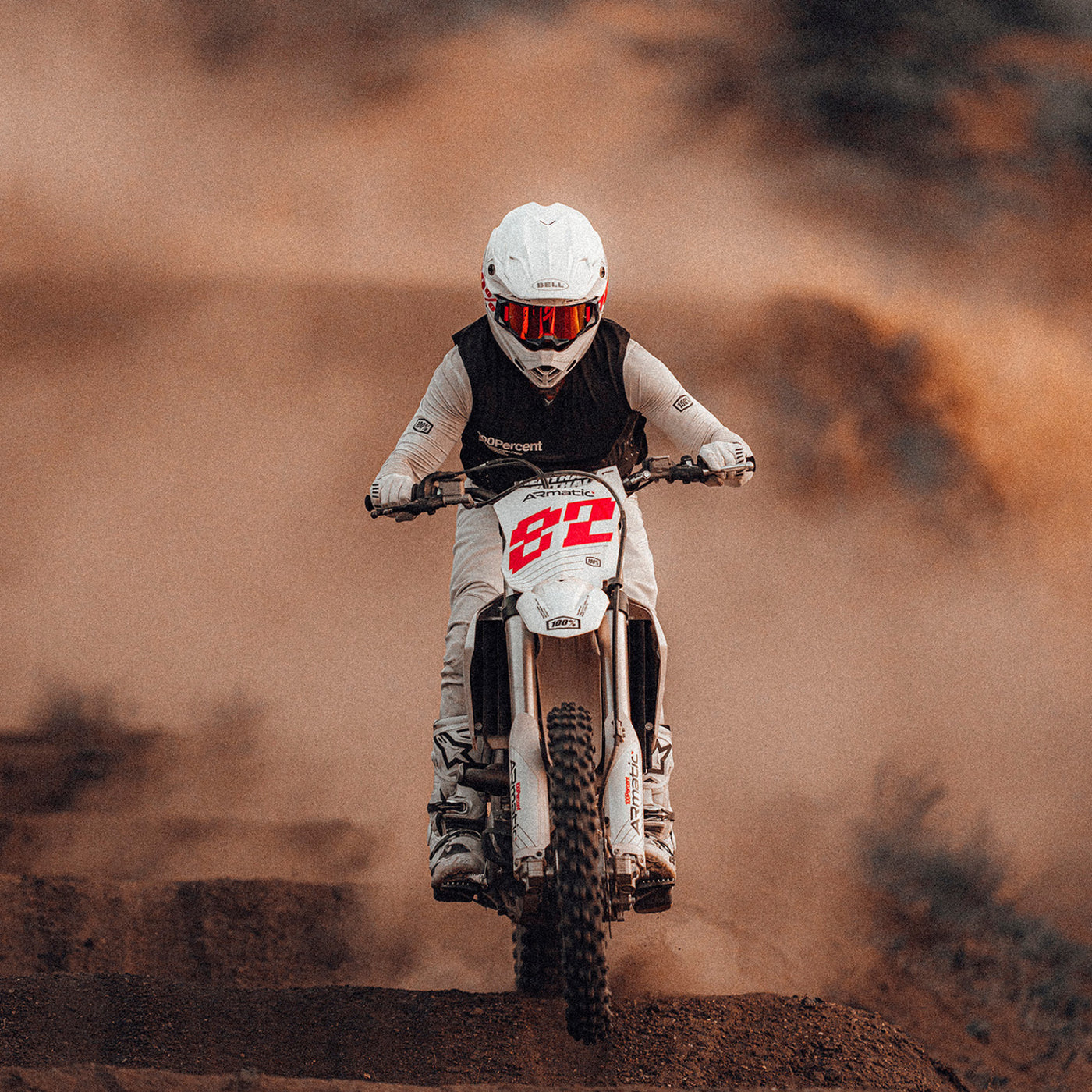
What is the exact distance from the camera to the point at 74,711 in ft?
34.7

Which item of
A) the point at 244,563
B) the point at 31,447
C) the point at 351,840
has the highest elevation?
the point at 31,447

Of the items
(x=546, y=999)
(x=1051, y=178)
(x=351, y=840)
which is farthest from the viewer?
(x=1051, y=178)

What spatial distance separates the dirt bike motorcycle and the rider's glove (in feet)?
0.15

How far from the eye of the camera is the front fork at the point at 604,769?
16.2 feet

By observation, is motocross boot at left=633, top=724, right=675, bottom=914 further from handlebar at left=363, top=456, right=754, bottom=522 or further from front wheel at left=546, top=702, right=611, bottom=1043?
handlebar at left=363, top=456, right=754, bottom=522

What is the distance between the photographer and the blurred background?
399 inches

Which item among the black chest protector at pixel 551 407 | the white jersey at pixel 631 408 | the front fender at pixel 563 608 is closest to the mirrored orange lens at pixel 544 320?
the black chest protector at pixel 551 407

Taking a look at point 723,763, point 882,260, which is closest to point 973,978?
point 723,763

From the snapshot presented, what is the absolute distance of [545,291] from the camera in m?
5.55

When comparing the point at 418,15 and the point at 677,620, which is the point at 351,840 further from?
the point at 418,15

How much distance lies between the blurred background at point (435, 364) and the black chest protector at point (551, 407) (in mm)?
4459

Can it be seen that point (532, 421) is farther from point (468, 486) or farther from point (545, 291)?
point (545, 291)

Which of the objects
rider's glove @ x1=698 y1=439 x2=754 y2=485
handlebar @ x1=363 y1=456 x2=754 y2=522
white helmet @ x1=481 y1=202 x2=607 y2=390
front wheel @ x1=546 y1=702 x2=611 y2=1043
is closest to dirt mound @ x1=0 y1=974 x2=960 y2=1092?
front wheel @ x1=546 y1=702 x2=611 y2=1043

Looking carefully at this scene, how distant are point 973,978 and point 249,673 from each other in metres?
5.76
